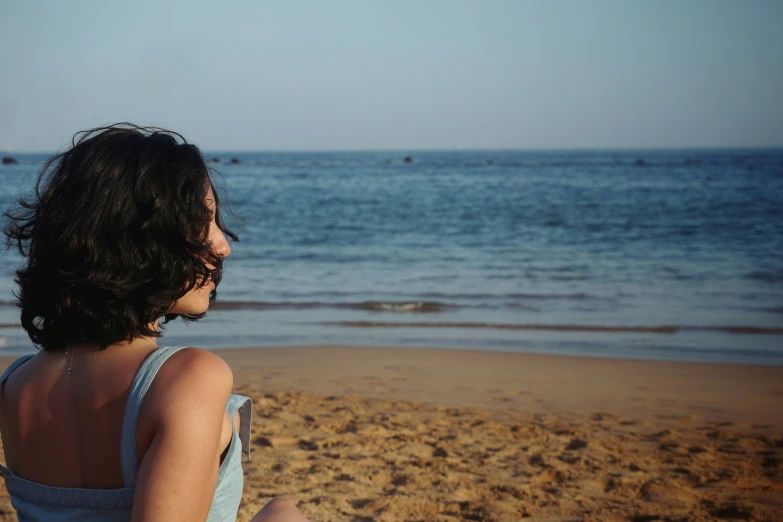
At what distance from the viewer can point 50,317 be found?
1226mm

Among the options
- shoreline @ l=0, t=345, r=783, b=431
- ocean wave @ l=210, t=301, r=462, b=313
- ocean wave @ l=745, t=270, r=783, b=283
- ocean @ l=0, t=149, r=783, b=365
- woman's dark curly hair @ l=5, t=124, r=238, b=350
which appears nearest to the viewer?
woman's dark curly hair @ l=5, t=124, r=238, b=350

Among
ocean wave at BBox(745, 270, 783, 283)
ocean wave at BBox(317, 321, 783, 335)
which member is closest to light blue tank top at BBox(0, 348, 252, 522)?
ocean wave at BBox(317, 321, 783, 335)

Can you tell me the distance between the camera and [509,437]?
455 centimetres

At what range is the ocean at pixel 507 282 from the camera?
7.69 metres

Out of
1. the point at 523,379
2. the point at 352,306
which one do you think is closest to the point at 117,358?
the point at 523,379

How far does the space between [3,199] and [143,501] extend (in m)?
27.1

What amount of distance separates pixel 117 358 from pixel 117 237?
204 mm

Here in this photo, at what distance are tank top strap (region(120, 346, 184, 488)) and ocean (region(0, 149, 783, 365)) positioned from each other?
61 centimetres

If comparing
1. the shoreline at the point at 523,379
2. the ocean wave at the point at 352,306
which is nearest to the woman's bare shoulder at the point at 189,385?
the shoreline at the point at 523,379

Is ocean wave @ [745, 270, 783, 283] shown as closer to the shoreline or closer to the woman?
the shoreline

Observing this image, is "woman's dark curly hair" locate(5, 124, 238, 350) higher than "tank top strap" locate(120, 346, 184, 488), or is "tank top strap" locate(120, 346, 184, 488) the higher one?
"woman's dark curly hair" locate(5, 124, 238, 350)

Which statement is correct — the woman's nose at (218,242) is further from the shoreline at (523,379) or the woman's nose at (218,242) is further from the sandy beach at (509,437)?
the shoreline at (523,379)

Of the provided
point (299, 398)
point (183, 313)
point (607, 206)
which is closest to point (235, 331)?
point (299, 398)

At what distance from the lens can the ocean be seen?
7691 mm
